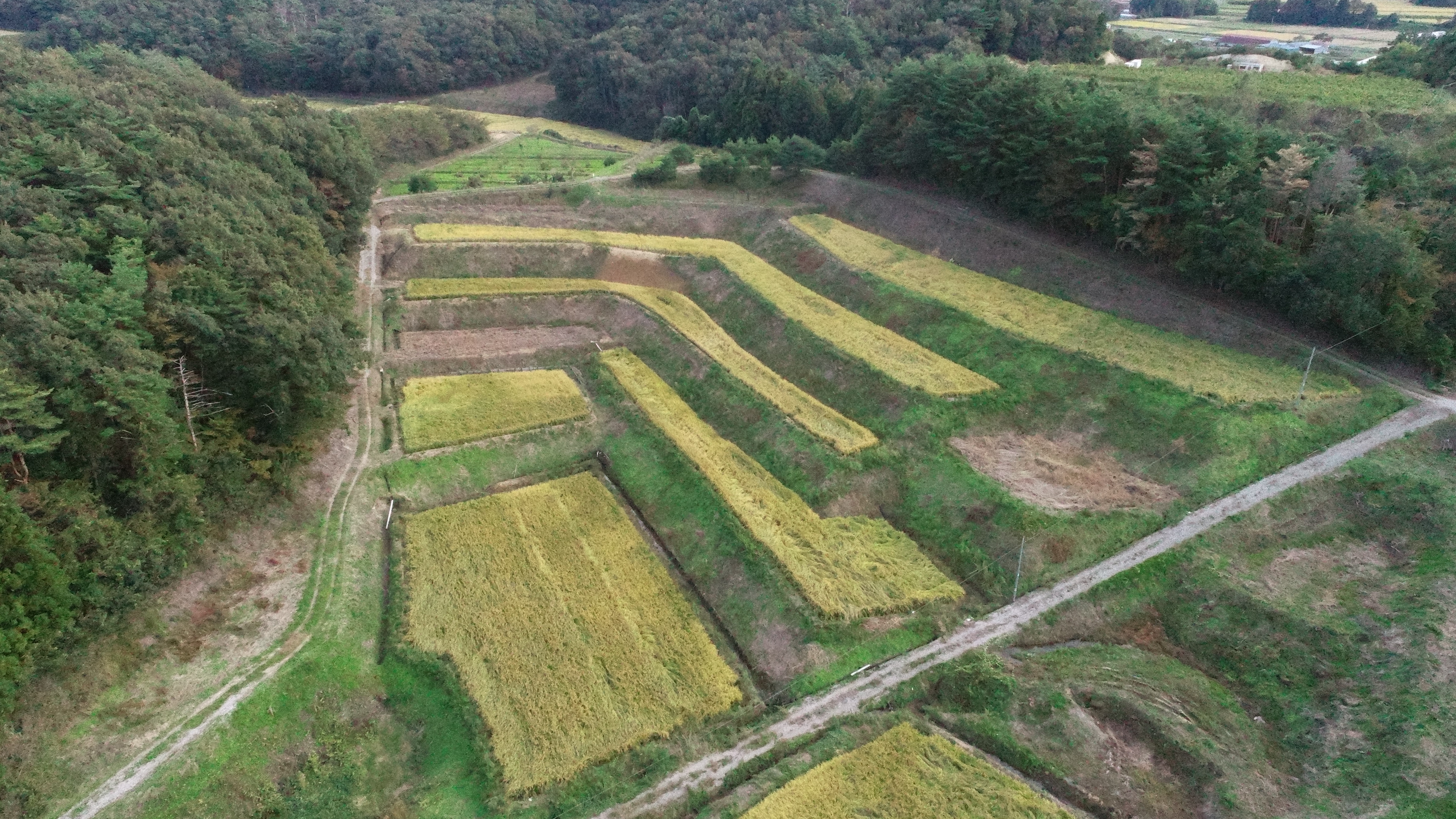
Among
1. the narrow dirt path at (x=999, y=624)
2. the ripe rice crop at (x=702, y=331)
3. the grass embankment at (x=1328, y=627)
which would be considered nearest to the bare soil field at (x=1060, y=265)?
the narrow dirt path at (x=999, y=624)

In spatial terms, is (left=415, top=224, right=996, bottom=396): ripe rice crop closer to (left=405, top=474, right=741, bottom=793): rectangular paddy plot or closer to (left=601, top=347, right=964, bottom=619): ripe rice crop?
(left=601, top=347, right=964, bottom=619): ripe rice crop

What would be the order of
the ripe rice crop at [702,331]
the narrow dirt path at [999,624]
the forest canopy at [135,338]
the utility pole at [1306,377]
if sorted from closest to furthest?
the narrow dirt path at [999,624], the forest canopy at [135,338], the utility pole at [1306,377], the ripe rice crop at [702,331]

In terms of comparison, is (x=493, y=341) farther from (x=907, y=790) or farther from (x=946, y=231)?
(x=907, y=790)

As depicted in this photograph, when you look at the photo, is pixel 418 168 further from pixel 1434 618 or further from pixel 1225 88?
pixel 1434 618

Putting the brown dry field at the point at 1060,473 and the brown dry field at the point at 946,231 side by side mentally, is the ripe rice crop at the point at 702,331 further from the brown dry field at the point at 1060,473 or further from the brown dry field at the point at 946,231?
the brown dry field at the point at 946,231

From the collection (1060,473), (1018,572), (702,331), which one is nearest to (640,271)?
(702,331)

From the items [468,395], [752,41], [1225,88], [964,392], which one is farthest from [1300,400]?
[752,41]

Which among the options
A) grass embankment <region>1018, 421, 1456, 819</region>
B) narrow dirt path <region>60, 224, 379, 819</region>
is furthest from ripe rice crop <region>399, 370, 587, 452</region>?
grass embankment <region>1018, 421, 1456, 819</region>
